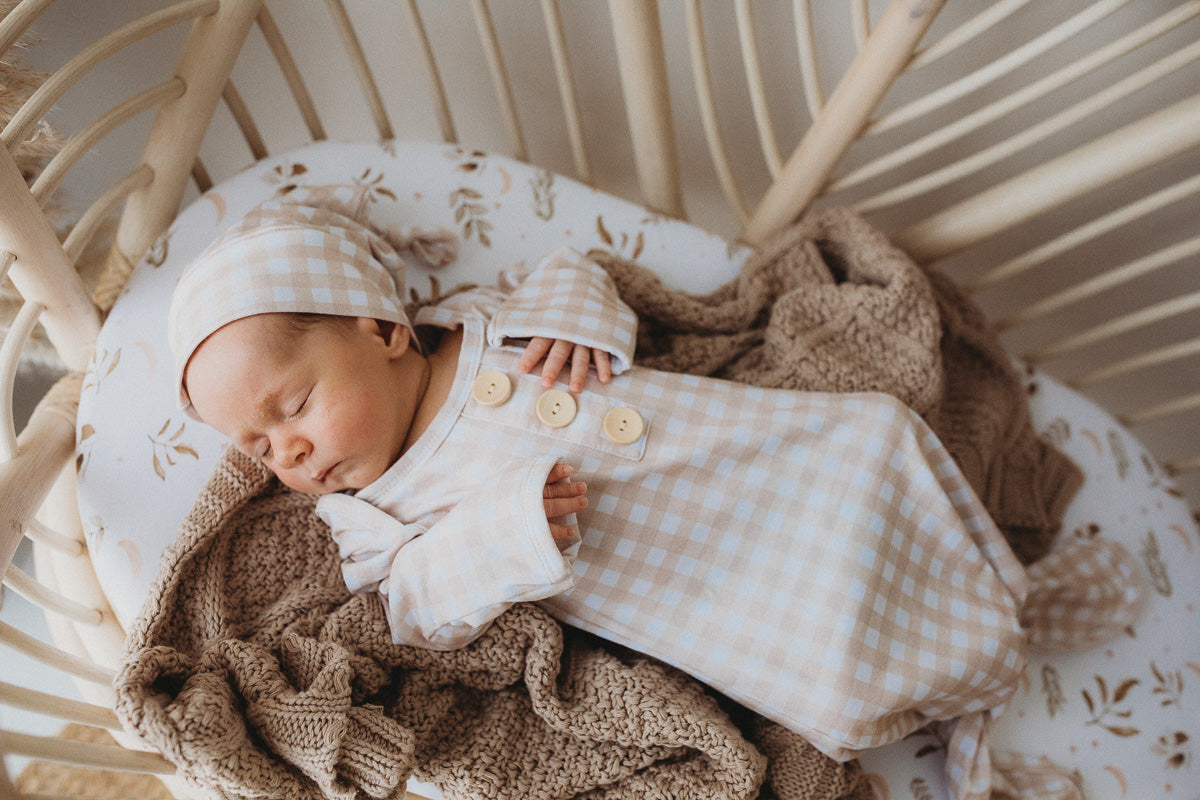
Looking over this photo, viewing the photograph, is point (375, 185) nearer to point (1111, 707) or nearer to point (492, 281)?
point (492, 281)

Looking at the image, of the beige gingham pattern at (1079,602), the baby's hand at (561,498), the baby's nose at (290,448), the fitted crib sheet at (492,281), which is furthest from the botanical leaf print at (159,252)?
the beige gingham pattern at (1079,602)

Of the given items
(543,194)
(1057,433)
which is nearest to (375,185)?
(543,194)

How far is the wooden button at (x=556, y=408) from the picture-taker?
34.1 inches

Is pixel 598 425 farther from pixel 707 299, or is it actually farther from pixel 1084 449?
pixel 1084 449

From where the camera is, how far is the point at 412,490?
88 cm

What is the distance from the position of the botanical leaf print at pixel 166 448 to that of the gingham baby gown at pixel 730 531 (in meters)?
0.18

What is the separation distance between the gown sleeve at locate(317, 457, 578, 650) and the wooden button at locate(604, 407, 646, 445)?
103mm

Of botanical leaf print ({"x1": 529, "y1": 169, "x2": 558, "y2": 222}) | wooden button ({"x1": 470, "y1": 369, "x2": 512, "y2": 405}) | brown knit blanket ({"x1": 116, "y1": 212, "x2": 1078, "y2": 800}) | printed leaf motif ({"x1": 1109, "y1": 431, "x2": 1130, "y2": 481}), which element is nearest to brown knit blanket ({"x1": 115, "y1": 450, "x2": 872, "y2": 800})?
brown knit blanket ({"x1": 116, "y1": 212, "x2": 1078, "y2": 800})

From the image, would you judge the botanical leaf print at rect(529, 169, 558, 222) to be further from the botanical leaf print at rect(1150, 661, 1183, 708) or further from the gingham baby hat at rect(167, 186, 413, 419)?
the botanical leaf print at rect(1150, 661, 1183, 708)

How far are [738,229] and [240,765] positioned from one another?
125 centimetres

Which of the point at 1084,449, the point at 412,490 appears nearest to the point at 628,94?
the point at 412,490

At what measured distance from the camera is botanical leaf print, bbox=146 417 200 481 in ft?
2.93

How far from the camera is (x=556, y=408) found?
2.87 ft

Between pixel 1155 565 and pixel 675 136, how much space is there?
90 centimetres
